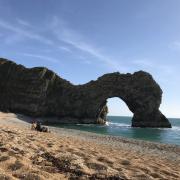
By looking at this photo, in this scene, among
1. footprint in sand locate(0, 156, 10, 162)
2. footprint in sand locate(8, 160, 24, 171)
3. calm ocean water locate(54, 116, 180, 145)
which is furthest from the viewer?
calm ocean water locate(54, 116, 180, 145)

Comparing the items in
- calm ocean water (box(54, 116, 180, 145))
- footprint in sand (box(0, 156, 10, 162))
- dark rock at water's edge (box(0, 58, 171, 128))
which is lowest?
footprint in sand (box(0, 156, 10, 162))

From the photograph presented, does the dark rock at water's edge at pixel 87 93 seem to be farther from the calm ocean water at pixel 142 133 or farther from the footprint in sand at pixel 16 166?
the footprint in sand at pixel 16 166

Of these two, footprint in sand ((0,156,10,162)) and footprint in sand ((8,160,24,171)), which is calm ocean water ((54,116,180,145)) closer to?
footprint in sand ((0,156,10,162))

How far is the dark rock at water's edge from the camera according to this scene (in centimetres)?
9869

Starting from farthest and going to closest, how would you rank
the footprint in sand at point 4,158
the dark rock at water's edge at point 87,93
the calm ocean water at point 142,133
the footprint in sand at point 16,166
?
1. the dark rock at water's edge at point 87,93
2. the calm ocean water at point 142,133
3. the footprint in sand at point 4,158
4. the footprint in sand at point 16,166

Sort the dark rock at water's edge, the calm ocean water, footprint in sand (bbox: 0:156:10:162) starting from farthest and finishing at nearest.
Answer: the dark rock at water's edge, the calm ocean water, footprint in sand (bbox: 0:156:10:162)

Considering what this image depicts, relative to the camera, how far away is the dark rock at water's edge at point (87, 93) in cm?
9869

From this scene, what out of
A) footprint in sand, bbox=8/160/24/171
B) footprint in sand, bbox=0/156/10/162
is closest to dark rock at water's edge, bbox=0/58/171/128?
footprint in sand, bbox=0/156/10/162

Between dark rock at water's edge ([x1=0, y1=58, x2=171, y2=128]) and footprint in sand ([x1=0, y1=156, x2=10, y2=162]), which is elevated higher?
dark rock at water's edge ([x1=0, y1=58, x2=171, y2=128])

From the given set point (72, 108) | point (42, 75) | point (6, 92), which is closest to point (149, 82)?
point (72, 108)

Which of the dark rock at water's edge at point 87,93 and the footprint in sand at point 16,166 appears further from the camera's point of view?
the dark rock at water's edge at point 87,93

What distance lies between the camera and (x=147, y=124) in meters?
99.7

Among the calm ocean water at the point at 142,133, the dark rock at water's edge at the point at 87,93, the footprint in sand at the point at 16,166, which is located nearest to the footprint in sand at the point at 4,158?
the footprint in sand at the point at 16,166

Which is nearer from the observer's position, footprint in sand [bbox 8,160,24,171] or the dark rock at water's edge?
footprint in sand [bbox 8,160,24,171]
